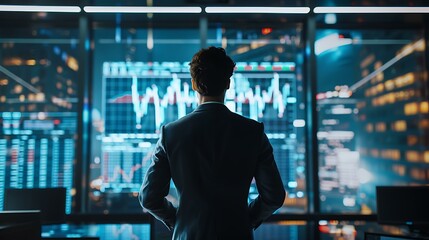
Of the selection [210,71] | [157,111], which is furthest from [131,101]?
[210,71]

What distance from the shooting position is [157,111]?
3.79m

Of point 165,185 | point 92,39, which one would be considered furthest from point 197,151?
point 92,39

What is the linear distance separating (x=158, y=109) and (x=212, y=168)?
2723 mm

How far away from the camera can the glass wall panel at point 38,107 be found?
3.68 metres

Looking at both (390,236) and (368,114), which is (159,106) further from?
(390,236)

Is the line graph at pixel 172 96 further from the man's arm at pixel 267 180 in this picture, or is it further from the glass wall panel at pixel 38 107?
the man's arm at pixel 267 180

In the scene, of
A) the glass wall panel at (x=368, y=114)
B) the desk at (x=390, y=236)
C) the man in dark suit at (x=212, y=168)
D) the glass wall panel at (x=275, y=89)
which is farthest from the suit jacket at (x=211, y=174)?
the glass wall panel at (x=368, y=114)

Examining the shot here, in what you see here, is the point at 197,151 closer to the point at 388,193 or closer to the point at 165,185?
the point at 165,185

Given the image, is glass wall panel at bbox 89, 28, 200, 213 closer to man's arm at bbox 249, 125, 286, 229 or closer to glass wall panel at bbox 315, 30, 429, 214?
glass wall panel at bbox 315, 30, 429, 214

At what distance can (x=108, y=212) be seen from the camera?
3.57 m

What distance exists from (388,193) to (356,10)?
1.73 metres

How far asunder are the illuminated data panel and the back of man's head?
8.31 feet

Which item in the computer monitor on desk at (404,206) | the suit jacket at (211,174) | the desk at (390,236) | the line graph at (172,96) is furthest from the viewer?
the line graph at (172,96)

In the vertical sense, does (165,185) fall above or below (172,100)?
below
